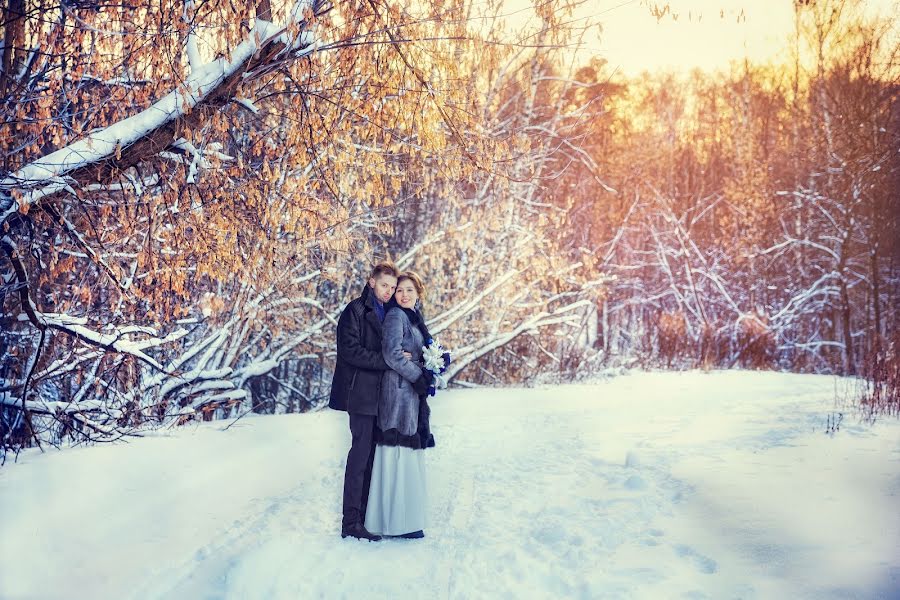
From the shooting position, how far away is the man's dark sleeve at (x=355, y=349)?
5082 mm

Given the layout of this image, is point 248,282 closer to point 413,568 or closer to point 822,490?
point 413,568

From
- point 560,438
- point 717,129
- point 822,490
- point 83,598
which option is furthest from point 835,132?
point 83,598

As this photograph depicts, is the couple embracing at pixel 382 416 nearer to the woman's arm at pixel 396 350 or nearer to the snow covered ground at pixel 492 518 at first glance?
the woman's arm at pixel 396 350

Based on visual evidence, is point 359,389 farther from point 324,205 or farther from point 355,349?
point 324,205

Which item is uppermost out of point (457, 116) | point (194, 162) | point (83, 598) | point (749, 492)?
point (457, 116)

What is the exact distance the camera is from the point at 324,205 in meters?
7.68

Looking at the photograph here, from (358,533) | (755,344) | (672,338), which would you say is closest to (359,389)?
(358,533)

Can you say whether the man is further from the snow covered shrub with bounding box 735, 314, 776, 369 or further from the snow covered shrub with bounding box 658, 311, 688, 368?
the snow covered shrub with bounding box 735, 314, 776, 369

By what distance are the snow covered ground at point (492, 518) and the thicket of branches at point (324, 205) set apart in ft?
4.91

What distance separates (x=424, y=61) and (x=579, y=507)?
149 inches

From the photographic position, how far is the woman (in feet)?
16.5

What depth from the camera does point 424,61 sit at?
6.08 metres

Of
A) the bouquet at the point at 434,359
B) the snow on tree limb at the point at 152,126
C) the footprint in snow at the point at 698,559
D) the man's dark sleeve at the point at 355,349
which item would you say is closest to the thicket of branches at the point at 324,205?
the snow on tree limb at the point at 152,126

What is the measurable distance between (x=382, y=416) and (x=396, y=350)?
477 millimetres
